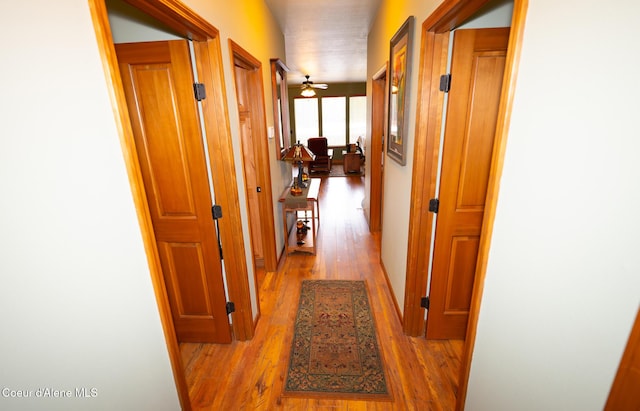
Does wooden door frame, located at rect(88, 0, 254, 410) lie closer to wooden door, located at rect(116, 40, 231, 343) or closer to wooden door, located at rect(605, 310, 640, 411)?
wooden door, located at rect(116, 40, 231, 343)

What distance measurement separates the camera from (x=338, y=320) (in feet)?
8.30

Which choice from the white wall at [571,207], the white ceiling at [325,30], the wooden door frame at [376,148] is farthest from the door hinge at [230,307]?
the white ceiling at [325,30]

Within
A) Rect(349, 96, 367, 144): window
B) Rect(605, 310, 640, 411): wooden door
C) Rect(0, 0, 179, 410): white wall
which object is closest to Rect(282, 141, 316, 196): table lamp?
Rect(0, 0, 179, 410): white wall

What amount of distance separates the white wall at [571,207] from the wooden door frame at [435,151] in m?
0.04

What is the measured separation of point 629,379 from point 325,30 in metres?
4.39

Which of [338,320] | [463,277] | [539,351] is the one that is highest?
[539,351]

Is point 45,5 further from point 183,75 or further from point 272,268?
point 272,268

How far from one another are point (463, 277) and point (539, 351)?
1360mm

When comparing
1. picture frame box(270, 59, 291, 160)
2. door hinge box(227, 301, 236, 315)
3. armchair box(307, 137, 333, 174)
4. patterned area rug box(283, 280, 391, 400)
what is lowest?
patterned area rug box(283, 280, 391, 400)

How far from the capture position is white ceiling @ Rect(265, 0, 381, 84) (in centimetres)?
307

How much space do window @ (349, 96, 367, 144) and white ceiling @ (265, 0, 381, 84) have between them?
3.01m

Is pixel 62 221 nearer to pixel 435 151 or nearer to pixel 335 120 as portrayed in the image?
pixel 435 151

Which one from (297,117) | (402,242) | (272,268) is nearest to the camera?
(402,242)

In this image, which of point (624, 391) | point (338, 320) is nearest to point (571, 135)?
point (624, 391)
